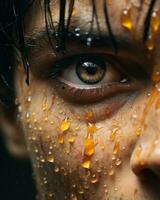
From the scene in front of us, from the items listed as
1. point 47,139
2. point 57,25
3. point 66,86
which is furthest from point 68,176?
point 57,25

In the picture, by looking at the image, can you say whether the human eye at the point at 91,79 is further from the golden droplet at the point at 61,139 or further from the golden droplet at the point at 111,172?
the golden droplet at the point at 111,172

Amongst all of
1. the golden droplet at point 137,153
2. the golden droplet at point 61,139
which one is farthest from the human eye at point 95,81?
the golden droplet at point 137,153

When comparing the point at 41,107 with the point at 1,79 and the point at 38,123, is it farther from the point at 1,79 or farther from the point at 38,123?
the point at 1,79

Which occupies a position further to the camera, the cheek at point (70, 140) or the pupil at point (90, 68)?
the pupil at point (90, 68)

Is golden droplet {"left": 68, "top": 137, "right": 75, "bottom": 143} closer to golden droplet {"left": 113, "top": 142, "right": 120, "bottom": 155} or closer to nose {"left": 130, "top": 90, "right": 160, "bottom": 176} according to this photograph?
golden droplet {"left": 113, "top": 142, "right": 120, "bottom": 155}

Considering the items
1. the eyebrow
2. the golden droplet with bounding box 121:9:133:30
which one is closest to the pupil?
the eyebrow

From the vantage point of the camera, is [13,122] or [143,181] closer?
[143,181]
